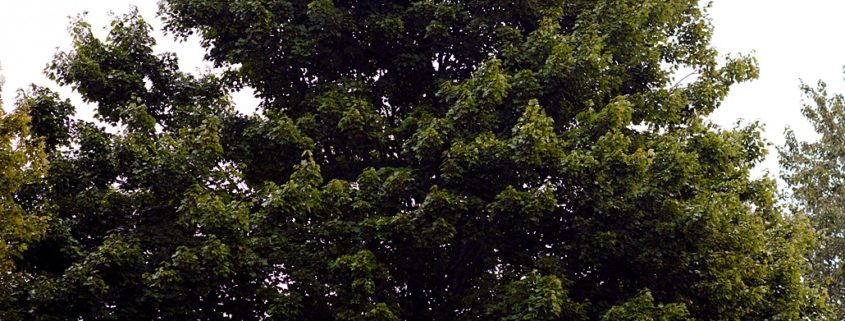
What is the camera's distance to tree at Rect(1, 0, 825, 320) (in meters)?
11.9

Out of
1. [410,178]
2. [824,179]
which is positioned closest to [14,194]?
[410,178]

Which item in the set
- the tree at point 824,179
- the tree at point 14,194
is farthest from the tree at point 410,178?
the tree at point 824,179

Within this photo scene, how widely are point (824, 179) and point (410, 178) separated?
75.1 ft

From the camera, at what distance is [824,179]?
30500 millimetres

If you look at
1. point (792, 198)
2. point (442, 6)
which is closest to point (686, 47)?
point (442, 6)

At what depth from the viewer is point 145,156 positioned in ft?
41.4

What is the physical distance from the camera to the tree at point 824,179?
1167 inches

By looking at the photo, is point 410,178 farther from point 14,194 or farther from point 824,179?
point 824,179

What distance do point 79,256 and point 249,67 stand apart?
451cm

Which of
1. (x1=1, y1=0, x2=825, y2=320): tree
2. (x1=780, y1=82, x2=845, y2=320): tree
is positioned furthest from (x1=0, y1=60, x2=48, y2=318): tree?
(x1=780, y1=82, x2=845, y2=320): tree

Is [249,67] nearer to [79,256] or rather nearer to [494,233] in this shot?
[79,256]

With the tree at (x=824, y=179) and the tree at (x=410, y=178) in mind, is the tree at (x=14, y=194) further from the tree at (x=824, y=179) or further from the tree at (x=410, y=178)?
the tree at (x=824, y=179)

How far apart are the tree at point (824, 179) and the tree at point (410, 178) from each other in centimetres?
1666

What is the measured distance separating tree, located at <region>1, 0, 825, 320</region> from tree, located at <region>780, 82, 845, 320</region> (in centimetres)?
1666
